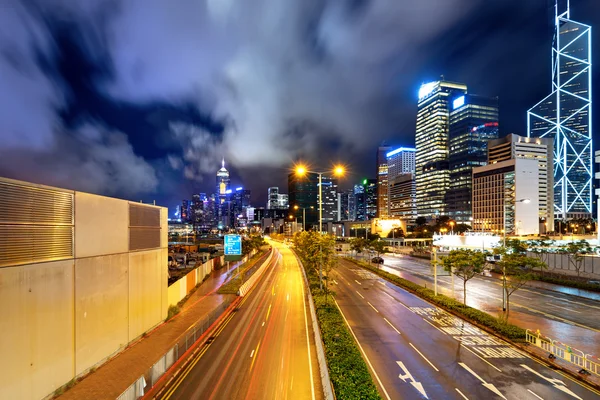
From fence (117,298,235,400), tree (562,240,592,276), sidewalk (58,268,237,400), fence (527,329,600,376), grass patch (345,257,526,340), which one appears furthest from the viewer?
tree (562,240,592,276)

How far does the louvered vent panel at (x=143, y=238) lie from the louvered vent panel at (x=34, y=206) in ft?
18.0

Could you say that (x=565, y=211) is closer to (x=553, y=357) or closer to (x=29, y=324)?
(x=553, y=357)

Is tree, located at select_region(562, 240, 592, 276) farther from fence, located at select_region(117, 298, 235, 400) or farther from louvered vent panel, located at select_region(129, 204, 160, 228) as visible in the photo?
louvered vent panel, located at select_region(129, 204, 160, 228)

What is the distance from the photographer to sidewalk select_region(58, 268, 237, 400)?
44.1 feet

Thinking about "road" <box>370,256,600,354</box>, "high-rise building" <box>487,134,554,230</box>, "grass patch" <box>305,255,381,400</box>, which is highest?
"high-rise building" <box>487,134,554,230</box>

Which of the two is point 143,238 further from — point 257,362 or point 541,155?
point 541,155

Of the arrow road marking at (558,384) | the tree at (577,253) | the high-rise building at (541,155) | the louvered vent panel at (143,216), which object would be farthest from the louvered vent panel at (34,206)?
the high-rise building at (541,155)

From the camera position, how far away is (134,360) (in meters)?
16.7

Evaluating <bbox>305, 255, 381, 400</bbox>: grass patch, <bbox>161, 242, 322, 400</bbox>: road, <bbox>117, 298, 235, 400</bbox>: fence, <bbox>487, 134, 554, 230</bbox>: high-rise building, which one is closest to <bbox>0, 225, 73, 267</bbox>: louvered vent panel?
<bbox>117, 298, 235, 400</bbox>: fence

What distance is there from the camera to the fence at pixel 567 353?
620 inches

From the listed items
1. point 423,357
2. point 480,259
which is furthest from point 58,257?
point 480,259

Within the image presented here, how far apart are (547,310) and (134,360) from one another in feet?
104

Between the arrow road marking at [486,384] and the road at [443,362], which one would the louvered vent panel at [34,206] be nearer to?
the road at [443,362]

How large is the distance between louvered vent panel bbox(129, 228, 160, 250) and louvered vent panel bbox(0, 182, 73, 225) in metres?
5.49
